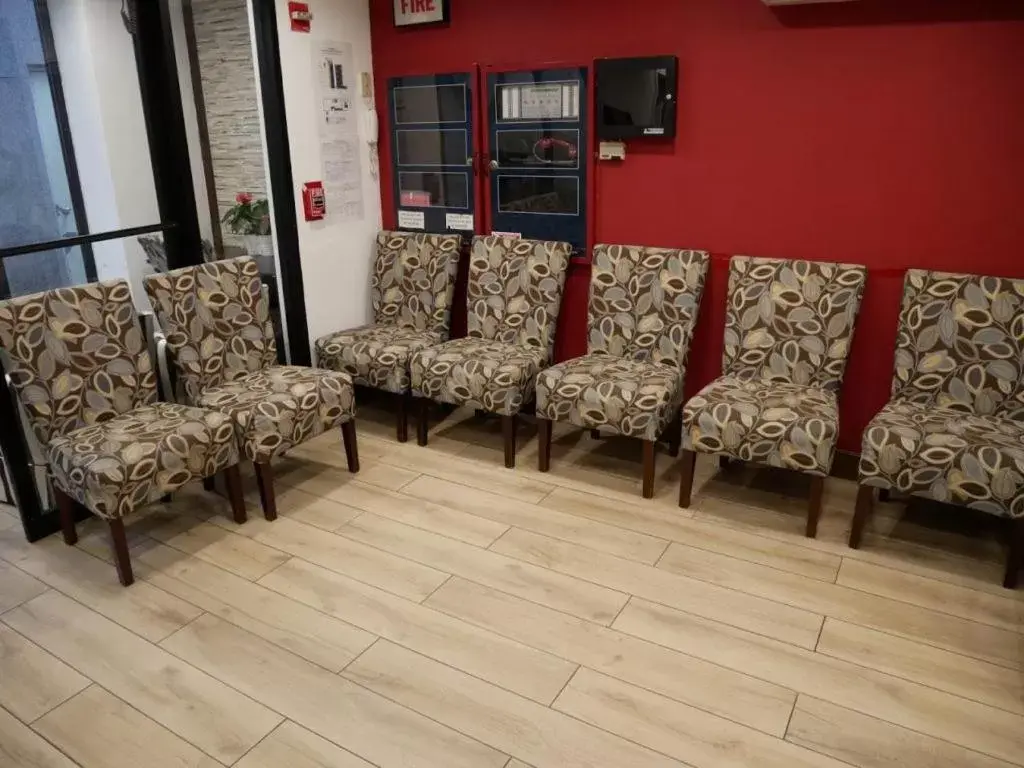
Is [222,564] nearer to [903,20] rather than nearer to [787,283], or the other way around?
[787,283]

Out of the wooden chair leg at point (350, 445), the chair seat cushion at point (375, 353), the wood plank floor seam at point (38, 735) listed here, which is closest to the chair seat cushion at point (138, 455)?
the wooden chair leg at point (350, 445)

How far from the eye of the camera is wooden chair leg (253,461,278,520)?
3.08 meters

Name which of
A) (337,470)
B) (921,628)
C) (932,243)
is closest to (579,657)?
(921,628)

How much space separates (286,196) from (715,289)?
81.1 inches

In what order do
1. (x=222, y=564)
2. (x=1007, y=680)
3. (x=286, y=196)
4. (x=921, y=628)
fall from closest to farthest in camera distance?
(x=1007, y=680), (x=921, y=628), (x=222, y=564), (x=286, y=196)

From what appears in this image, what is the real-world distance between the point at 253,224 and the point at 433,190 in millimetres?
952

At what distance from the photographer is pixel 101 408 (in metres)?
2.93

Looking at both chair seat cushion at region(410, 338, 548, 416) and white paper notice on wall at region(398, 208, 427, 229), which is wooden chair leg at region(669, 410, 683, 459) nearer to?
chair seat cushion at region(410, 338, 548, 416)

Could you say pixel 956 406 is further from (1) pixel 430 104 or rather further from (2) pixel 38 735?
(2) pixel 38 735

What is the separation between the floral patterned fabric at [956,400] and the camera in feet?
8.24

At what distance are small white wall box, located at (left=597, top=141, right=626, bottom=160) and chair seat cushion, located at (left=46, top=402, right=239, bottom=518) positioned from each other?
6.51 ft

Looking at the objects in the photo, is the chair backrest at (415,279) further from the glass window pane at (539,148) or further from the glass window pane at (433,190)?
the glass window pane at (539,148)

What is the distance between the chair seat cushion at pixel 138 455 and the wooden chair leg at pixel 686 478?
1.73 m

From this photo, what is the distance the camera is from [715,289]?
348 cm
